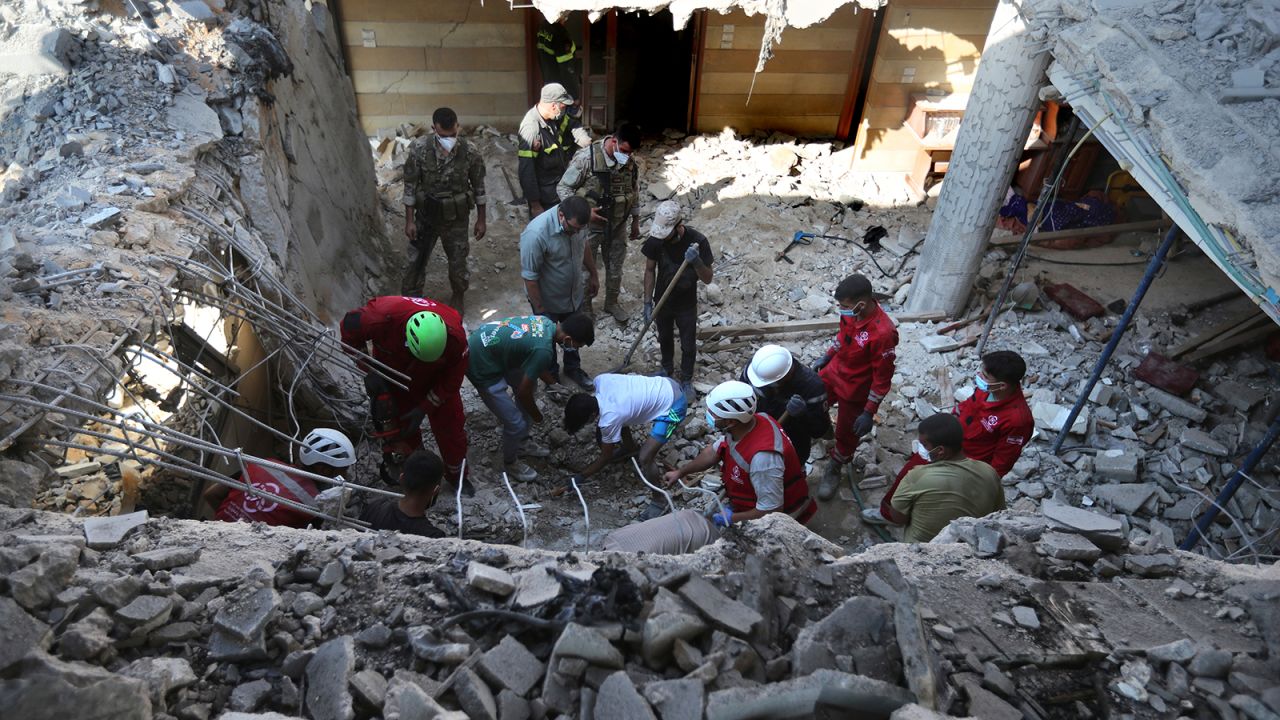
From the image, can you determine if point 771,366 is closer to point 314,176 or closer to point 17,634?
point 17,634

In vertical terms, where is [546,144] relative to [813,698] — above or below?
above

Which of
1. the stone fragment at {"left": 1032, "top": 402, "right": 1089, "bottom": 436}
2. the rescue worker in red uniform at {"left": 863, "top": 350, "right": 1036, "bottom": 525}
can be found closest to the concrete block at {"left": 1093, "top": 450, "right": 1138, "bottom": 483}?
the stone fragment at {"left": 1032, "top": 402, "right": 1089, "bottom": 436}

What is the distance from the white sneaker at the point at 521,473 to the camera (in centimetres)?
535

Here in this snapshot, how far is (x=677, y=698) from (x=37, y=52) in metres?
5.78

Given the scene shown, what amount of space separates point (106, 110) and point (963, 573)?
5.65 meters

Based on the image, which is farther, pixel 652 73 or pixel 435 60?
pixel 652 73

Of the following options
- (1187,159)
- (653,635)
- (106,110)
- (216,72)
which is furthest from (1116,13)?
(106,110)

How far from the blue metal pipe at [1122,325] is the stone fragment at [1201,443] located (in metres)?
0.84

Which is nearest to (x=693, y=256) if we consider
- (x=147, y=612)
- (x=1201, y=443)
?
(x=1201, y=443)

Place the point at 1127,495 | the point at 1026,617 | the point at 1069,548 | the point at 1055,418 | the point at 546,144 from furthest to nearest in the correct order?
the point at 546,144 → the point at 1055,418 → the point at 1127,495 → the point at 1069,548 → the point at 1026,617

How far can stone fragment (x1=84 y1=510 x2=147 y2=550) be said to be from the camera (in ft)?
8.72

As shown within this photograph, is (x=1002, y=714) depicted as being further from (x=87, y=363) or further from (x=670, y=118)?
(x=670, y=118)

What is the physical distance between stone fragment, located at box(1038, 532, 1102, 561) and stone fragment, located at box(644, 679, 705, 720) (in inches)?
65.1

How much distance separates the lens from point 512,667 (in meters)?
2.28
